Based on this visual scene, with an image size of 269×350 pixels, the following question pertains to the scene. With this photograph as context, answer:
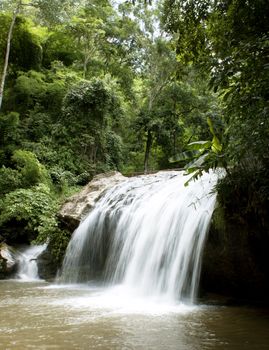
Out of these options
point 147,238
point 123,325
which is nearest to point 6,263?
point 147,238

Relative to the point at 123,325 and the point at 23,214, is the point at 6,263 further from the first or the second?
the point at 123,325

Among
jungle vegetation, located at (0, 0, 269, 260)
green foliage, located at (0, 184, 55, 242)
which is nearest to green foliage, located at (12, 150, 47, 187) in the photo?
jungle vegetation, located at (0, 0, 269, 260)

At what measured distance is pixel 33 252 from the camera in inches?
496

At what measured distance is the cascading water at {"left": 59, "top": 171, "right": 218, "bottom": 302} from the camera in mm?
7336

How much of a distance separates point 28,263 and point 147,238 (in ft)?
16.0

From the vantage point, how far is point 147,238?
337 inches

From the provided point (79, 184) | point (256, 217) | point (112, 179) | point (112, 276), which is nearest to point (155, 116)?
point (79, 184)

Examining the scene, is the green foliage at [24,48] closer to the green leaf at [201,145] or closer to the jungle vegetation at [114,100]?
the jungle vegetation at [114,100]

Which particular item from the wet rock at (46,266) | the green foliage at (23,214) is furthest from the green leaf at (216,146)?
the green foliage at (23,214)

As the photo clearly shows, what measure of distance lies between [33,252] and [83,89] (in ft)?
31.4

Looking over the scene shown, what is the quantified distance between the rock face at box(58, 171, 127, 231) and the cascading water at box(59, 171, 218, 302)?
0.30 meters

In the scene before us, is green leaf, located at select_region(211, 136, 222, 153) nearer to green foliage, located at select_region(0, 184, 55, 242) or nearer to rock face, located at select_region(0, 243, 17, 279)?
rock face, located at select_region(0, 243, 17, 279)

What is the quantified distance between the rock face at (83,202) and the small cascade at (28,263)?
5.00 ft

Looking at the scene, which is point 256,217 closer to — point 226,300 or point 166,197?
point 226,300
